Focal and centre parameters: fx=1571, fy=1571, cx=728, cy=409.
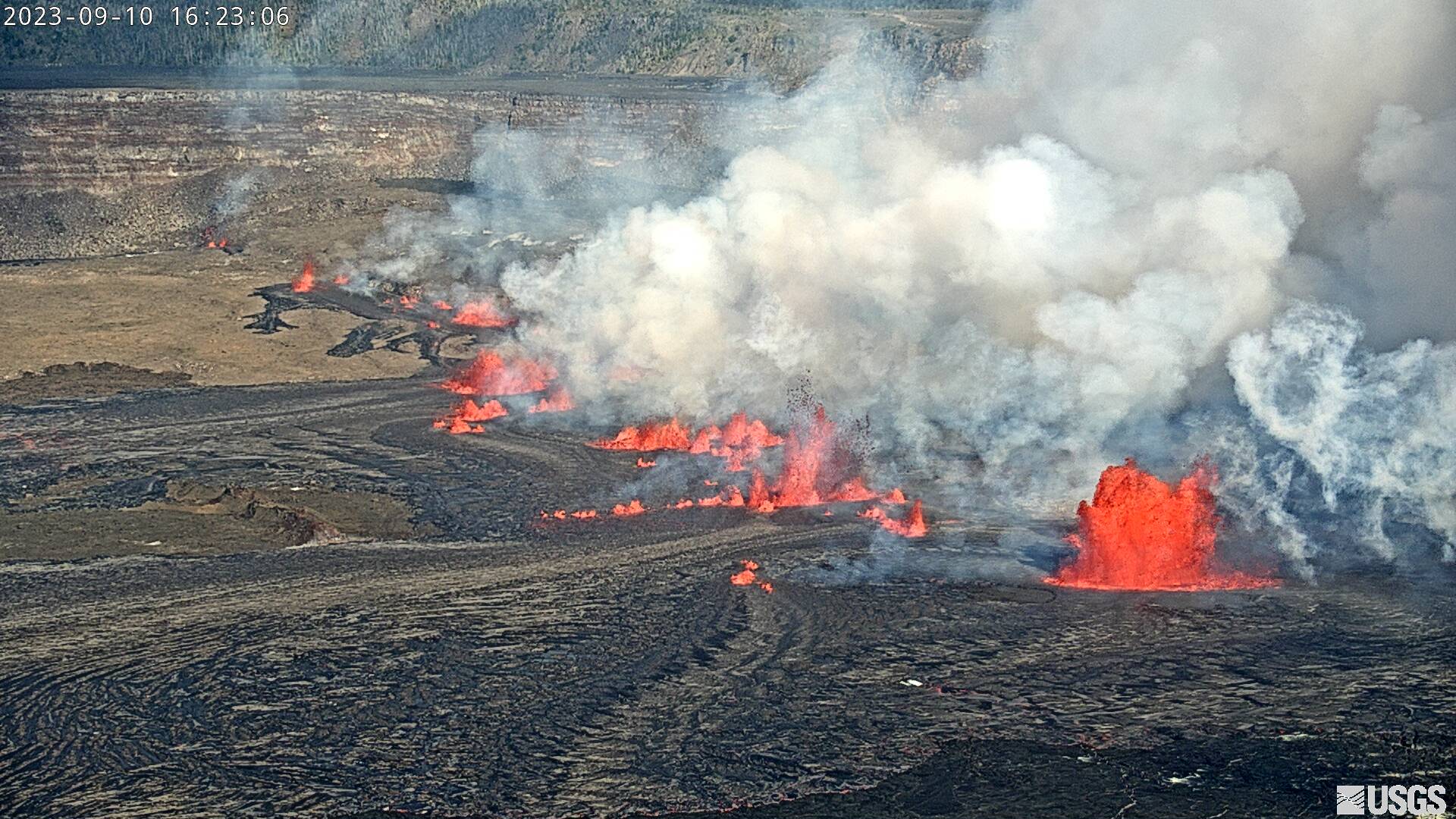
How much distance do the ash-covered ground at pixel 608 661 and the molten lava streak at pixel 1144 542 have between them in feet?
2.71

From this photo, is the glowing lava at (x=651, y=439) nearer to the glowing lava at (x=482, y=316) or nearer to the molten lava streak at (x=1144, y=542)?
the molten lava streak at (x=1144, y=542)

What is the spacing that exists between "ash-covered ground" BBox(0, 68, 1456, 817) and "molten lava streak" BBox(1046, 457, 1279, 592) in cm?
83

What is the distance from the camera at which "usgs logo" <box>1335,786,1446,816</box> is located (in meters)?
19.1

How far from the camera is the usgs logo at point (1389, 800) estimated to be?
19.1 meters

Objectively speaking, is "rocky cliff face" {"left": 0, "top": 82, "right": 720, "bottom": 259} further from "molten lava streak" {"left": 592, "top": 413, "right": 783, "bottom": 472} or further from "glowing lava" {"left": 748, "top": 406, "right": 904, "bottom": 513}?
"glowing lava" {"left": 748, "top": 406, "right": 904, "bottom": 513}

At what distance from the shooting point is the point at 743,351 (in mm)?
42125

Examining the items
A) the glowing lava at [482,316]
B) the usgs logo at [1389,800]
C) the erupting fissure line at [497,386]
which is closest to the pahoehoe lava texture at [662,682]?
the usgs logo at [1389,800]

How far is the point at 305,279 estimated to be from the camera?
61.8m

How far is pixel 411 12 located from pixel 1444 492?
4165 inches

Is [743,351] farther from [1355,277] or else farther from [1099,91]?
[1355,277]

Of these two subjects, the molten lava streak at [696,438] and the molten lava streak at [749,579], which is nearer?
the molten lava streak at [749,579]

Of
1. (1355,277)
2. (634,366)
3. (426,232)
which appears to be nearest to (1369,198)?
(1355,277)

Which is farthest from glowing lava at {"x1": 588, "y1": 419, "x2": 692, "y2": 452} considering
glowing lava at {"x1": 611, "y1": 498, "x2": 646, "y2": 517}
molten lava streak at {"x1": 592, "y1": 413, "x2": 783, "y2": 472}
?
glowing lava at {"x1": 611, "y1": 498, "x2": 646, "y2": 517}

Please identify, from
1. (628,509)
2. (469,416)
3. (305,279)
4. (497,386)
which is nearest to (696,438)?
(628,509)
